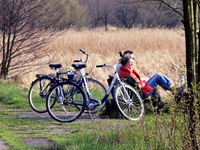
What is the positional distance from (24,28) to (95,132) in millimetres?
7924

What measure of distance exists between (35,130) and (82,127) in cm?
75

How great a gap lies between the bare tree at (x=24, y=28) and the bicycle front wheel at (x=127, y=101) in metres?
5.25

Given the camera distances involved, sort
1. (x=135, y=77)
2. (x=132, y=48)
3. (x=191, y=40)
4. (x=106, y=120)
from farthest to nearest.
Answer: (x=132, y=48) < (x=135, y=77) < (x=106, y=120) < (x=191, y=40)

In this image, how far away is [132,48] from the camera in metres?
22.0

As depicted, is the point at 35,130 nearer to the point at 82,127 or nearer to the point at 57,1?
the point at 82,127

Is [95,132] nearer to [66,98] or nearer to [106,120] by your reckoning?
[106,120]

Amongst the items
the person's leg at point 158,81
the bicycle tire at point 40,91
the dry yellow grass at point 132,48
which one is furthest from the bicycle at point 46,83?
the dry yellow grass at point 132,48

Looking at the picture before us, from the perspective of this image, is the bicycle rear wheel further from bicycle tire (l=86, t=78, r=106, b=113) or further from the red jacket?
the red jacket

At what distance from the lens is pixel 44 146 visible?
6922 millimetres

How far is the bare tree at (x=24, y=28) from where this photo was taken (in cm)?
1391

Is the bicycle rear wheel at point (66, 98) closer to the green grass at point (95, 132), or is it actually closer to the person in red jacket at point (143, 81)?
the green grass at point (95, 132)

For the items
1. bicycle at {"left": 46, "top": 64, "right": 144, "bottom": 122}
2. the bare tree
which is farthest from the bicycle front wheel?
the bare tree

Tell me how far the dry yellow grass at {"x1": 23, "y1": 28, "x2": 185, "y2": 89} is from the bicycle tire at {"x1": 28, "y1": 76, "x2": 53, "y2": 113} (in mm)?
6371

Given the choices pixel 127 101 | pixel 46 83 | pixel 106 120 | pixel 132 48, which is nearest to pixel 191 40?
pixel 106 120
